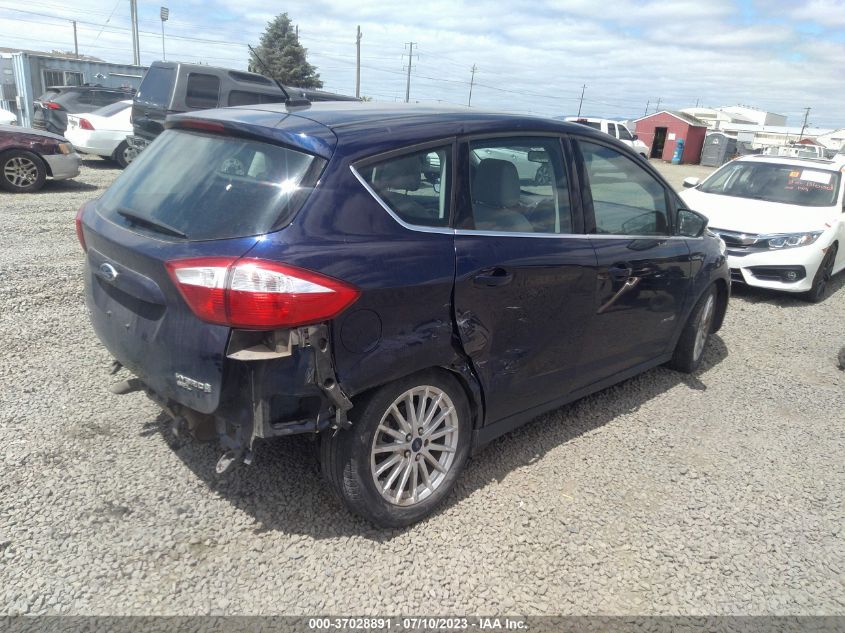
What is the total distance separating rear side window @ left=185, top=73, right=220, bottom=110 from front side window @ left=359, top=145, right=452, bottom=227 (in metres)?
10.3

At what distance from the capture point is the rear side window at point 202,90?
1176cm

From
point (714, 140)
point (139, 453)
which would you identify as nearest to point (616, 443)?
point (139, 453)

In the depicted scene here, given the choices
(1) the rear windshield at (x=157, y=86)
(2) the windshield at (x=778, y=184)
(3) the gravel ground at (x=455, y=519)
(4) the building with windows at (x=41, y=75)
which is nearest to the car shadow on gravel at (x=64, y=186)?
(1) the rear windshield at (x=157, y=86)

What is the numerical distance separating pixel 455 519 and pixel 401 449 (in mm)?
487

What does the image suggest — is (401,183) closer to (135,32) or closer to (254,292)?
(254,292)

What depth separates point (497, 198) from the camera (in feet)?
10.2

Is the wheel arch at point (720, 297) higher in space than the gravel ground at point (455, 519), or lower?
higher

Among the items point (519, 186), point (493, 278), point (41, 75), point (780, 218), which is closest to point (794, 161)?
point (780, 218)

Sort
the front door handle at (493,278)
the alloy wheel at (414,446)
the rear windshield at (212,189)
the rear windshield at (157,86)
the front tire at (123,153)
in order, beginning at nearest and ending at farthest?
the rear windshield at (212,189) → the alloy wheel at (414,446) → the front door handle at (493,278) → the rear windshield at (157,86) → the front tire at (123,153)

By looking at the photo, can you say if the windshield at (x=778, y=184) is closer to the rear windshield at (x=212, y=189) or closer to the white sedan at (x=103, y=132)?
the rear windshield at (x=212, y=189)

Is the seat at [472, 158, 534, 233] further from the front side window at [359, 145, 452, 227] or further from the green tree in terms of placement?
the green tree

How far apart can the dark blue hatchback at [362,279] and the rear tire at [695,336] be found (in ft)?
4.35

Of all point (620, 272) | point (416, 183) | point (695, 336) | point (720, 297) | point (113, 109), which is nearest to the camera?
point (416, 183)

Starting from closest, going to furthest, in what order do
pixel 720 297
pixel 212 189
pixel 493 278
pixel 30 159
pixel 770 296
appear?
pixel 212 189 → pixel 493 278 → pixel 720 297 → pixel 770 296 → pixel 30 159
